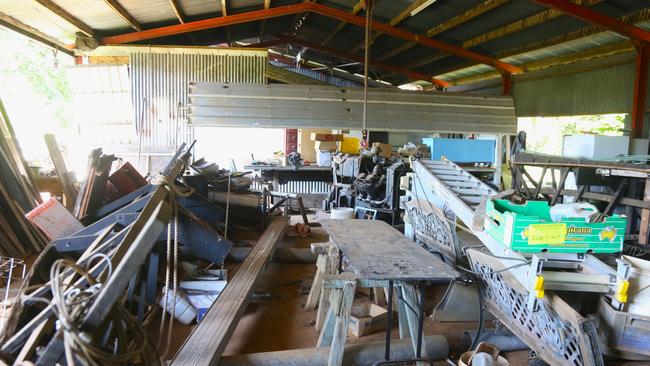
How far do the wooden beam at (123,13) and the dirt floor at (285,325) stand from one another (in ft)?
16.0

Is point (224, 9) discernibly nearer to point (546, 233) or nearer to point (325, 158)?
point (325, 158)

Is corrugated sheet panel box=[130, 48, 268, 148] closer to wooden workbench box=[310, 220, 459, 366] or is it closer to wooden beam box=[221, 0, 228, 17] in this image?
wooden beam box=[221, 0, 228, 17]

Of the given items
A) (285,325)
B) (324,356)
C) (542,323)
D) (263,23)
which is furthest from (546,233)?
(263,23)

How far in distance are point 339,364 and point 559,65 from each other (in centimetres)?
879

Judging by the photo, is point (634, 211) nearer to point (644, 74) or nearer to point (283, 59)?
point (644, 74)

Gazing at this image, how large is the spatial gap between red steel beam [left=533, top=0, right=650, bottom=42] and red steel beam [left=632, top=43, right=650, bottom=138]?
0.91ft

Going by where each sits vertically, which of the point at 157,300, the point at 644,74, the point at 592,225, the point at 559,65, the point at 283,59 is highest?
the point at 283,59

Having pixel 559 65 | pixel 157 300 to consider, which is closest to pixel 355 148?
pixel 559 65

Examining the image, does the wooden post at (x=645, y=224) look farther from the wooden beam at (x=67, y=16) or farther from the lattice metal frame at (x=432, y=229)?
the wooden beam at (x=67, y=16)

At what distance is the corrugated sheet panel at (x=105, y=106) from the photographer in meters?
8.45

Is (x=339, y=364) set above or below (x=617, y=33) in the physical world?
below

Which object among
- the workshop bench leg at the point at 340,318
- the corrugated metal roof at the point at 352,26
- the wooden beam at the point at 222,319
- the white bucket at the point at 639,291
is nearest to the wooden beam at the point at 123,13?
the corrugated metal roof at the point at 352,26

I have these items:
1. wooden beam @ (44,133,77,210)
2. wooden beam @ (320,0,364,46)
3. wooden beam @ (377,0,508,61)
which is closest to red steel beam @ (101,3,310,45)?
wooden beam @ (320,0,364,46)

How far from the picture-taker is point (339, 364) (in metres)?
2.36
